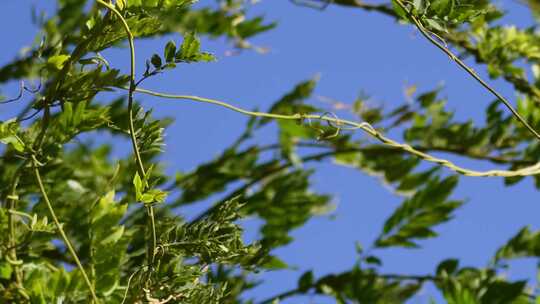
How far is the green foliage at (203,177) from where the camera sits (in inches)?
36.3

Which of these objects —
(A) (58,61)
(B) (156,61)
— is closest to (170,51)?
(B) (156,61)

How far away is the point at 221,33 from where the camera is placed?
76.7 inches

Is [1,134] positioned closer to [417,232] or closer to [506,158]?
[417,232]

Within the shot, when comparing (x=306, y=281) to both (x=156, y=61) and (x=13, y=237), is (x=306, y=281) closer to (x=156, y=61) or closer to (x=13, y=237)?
(x=13, y=237)

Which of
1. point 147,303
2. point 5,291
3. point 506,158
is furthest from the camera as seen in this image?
point 506,158

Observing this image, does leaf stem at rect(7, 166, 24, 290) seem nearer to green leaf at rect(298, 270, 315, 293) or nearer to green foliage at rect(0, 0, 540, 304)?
green foliage at rect(0, 0, 540, 304)

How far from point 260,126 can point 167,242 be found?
3.19ft

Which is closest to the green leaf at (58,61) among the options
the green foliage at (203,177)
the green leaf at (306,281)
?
the green foliage at (203,177)

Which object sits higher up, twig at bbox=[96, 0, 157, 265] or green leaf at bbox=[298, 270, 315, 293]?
twig at bbox=[96, 0, 157, 265]

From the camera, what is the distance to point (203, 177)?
5.93 ft

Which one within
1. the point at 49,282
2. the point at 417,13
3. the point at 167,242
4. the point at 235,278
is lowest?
the point at 235,278

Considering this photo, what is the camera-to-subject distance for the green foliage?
0.92 meters

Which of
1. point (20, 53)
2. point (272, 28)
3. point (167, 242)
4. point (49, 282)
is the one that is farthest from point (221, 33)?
point (167, 242)

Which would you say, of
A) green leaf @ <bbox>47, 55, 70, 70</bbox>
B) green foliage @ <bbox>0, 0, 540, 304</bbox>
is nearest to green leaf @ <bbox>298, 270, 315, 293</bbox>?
green foliage @ <bbox>0, 0, 540, 304</bbox>
